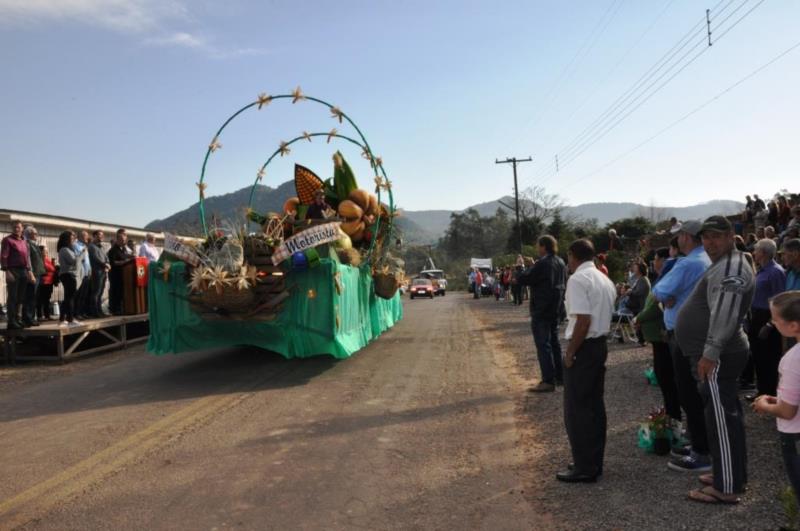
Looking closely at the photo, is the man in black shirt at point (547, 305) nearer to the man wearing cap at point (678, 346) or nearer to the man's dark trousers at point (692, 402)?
the man wearing cap at point (678, 346)

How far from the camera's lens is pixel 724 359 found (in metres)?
3.95

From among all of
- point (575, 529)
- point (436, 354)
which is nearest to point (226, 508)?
point (575, 529)

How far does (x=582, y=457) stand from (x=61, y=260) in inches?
392

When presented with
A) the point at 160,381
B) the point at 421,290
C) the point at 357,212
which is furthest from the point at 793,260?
the point at 421,290

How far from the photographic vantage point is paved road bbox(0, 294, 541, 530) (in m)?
3.83

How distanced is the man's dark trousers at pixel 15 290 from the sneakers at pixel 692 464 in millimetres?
10063

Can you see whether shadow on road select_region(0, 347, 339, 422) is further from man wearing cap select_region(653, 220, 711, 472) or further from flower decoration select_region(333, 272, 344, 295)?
man wearing cap select_region(653, 220, 711, 472)

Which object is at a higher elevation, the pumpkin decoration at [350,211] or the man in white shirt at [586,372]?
the pumpkin decoration at [350,211]

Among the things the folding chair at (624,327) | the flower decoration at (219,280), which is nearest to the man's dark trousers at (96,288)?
the flower decoration at (219,280)

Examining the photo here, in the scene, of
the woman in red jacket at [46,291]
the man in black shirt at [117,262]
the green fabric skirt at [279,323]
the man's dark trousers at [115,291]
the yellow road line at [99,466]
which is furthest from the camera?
the man's dark trousers at [115,291]

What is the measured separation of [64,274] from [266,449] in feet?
24.9

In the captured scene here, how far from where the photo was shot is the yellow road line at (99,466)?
3949 mm

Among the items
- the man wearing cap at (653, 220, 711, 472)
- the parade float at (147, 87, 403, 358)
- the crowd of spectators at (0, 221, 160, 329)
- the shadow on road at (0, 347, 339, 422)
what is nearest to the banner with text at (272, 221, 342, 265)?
the parade float at (147, 87, 403, 358)

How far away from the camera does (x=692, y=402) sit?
4.60 meters
